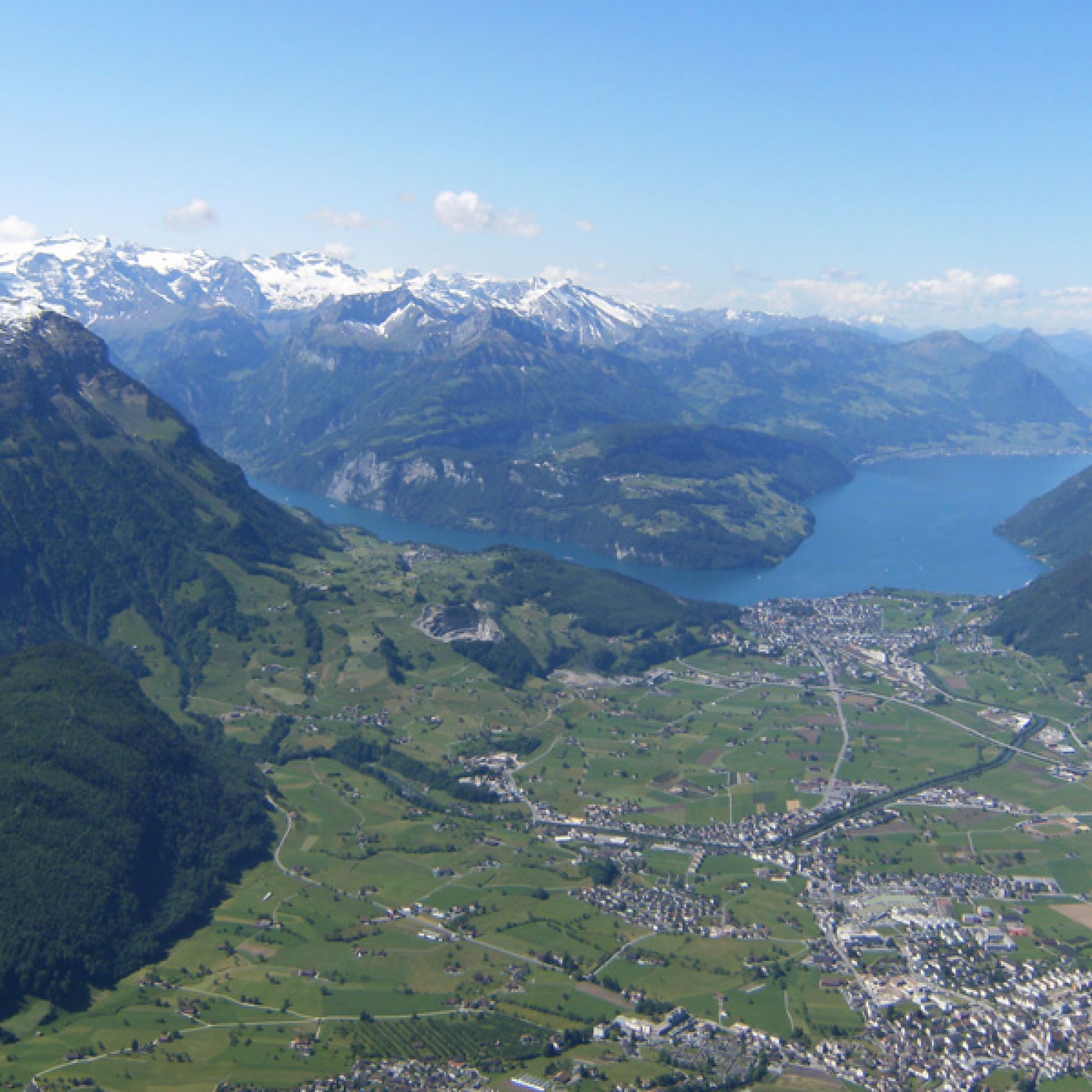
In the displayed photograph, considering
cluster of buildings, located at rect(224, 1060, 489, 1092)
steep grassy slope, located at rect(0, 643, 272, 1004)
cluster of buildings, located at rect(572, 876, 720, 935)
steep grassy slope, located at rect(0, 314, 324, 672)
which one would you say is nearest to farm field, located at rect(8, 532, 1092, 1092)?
cluster of buildings, located at rect(572, 876, 720, 935)

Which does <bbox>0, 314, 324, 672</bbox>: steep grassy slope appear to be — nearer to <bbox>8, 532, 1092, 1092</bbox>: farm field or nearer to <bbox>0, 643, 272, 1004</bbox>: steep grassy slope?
<bbox>8, 532, 1092, 1092</bbox>: farm field

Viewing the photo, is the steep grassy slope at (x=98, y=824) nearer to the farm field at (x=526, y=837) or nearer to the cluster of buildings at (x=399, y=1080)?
the farm field at (x=526, y=837)

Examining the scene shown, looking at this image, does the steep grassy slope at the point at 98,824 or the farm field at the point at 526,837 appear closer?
the farm field at the point at 526,837

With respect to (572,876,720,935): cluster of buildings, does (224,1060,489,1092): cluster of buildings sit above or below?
above

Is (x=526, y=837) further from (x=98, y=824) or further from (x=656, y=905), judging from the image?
(x=98, y=824)

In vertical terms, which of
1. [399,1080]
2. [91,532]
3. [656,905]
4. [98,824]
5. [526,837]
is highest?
[399,1080]

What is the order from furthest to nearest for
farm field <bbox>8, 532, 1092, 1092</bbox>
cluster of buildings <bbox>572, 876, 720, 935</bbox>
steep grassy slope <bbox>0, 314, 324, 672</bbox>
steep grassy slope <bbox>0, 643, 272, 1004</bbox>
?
steep grassy slope <bbox>0, 314, 324, 672</bbox> < cluster of buildings <bbox>572, 876, 720, 935</bbox> < steep grassy slope <bbox>0, 643, 272, 1004</bbox> < farm field <bbox>8, 532, 1092, 1092</bbox>

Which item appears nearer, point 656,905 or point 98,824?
point 98,824

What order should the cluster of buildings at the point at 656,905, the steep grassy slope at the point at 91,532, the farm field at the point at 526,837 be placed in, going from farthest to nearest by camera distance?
the steep grassy slope at the point at 91,532, the cluster of buildings at the point at 656,905, the farm field at the point at 526,837

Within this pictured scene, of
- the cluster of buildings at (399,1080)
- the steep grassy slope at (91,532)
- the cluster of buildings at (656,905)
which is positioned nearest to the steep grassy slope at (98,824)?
the cluster of buildings at (399,1080)

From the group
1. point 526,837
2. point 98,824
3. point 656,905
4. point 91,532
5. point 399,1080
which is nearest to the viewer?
point 399,1080

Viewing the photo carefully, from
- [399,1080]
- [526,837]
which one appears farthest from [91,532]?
[399,1080]

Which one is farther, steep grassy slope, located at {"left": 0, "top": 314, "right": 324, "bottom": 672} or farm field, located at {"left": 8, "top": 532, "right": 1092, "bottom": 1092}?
steep grassy slope, located at {"left": 0, "top": 314, "right": 324, "bottom": 672}
